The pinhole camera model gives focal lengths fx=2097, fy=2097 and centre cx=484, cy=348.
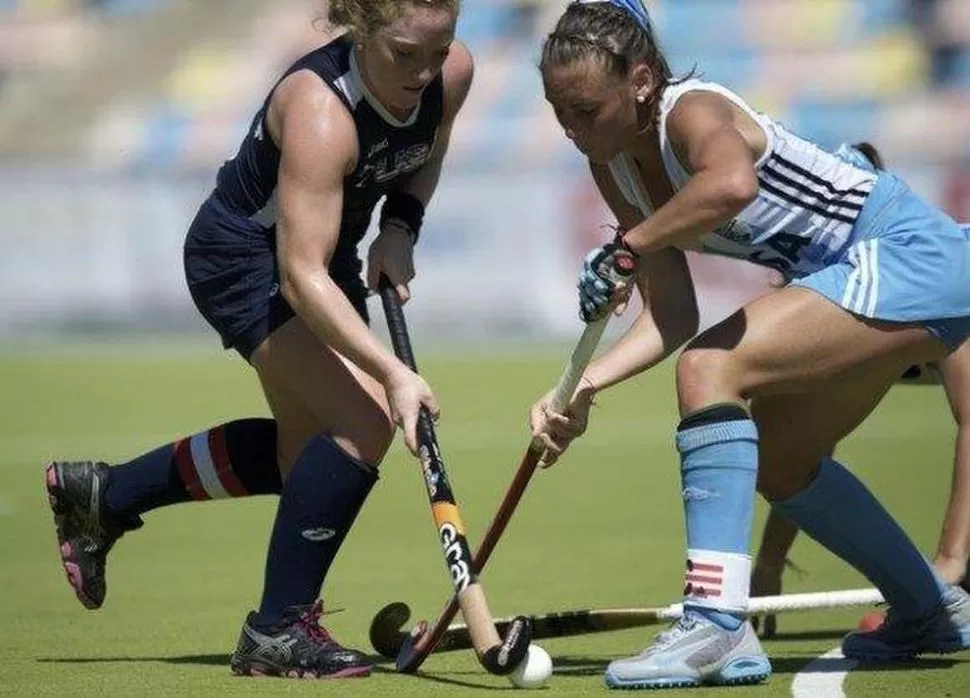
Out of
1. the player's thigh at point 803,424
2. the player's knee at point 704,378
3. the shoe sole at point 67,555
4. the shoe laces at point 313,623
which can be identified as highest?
the player's knee at point 704,378

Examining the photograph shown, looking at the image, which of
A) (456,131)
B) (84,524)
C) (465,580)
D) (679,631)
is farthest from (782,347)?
(456,131)

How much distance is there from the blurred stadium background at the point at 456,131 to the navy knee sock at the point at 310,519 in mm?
9964

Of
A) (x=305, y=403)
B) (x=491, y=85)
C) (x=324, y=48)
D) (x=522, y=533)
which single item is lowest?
(x=522, y=533)

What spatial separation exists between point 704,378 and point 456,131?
17.3m

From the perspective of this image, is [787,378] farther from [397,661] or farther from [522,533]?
[522,533]

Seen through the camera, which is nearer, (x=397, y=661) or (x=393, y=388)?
(x=393, y=388)

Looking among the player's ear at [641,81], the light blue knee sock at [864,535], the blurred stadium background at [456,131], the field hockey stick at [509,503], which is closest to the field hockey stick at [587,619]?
the field hockey stick at [509,503]

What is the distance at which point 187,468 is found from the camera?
5.89 metres

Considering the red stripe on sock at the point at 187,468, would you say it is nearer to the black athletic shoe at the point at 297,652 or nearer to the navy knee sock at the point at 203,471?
the navy knee sock at the point at 203,471

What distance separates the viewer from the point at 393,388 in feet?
16.5

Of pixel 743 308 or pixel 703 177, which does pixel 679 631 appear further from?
pixel 703 177

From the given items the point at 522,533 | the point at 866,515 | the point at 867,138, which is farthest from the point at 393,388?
the point at 867,138

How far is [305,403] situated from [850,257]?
144 centimetres

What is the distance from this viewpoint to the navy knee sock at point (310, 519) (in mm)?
5262
